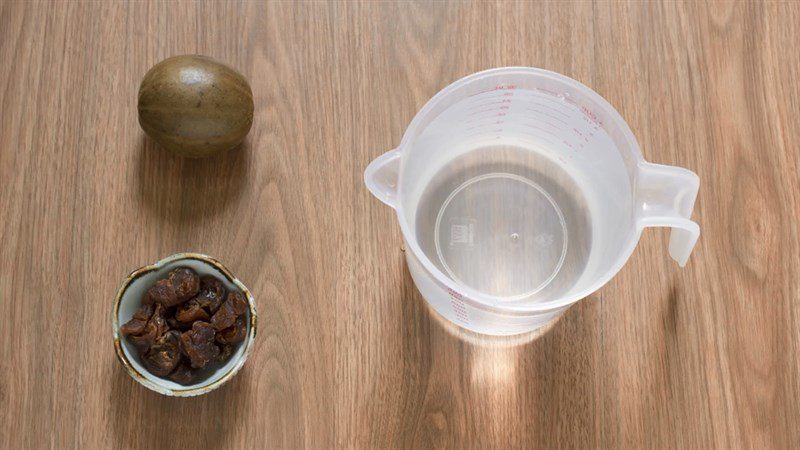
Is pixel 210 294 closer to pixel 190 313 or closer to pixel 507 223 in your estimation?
pixel 190 313

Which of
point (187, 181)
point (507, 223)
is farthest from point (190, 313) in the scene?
point (507, 223)

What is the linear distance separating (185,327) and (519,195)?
1.21ft

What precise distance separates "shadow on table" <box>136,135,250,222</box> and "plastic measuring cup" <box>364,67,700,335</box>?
198 millimetres

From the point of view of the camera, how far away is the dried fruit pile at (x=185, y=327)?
0.79m

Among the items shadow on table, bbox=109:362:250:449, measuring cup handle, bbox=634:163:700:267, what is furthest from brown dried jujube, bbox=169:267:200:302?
measuring cup handle, bbox=634:163:700:267

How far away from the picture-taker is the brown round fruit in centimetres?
80

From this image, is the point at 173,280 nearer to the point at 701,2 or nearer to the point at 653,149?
the point at 653,149

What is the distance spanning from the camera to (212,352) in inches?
31.3

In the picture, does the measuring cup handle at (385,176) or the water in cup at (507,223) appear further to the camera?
the water in cup at (507,223)

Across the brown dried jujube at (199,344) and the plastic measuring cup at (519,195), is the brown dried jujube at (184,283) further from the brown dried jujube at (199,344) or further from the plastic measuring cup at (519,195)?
the plastic measuring cup at (519,195)

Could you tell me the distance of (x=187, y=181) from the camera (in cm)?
→ 88

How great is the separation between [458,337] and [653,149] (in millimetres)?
291

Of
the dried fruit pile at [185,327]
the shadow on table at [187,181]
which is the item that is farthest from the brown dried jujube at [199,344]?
the shadow on table at [187,181]

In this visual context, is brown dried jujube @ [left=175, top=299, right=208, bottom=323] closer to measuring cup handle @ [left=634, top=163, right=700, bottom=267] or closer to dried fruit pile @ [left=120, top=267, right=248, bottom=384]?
dried fruit pile @ [left=120, top=267, right=248, bottom=384]
